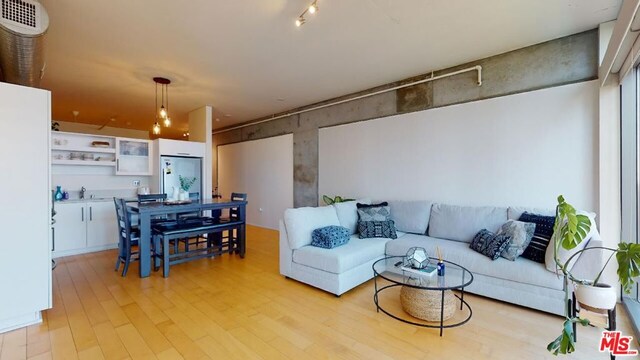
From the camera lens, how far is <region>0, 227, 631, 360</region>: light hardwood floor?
1.95 m

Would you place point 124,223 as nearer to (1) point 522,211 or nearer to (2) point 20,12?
(2) point 20,12

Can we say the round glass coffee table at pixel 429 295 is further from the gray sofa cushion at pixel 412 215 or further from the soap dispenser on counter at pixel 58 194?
the soap dispenser on counter at pixel 58 194

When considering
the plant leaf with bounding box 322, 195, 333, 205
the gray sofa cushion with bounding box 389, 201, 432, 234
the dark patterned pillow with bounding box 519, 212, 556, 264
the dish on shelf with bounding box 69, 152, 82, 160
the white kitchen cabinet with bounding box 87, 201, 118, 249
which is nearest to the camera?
the dark patterned pillow with bounding box 519, 212, 556, 264

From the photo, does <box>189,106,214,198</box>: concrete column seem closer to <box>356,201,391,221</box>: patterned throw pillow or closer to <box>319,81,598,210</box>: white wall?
<box>319,81,598,210</box>: white wall

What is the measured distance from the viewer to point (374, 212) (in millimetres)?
3854

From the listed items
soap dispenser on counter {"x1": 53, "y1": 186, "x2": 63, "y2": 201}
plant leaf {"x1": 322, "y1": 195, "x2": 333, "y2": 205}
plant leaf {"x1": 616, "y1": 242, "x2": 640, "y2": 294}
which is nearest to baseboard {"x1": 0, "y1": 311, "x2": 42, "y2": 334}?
soap dispenser on counter {"x1": 53, "y1": 186, "x2": 63, "y2": 201}

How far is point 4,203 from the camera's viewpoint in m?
2.16

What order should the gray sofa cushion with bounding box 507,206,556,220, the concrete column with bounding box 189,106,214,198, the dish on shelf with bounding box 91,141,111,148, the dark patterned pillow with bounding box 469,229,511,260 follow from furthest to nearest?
the concrete column with bounding box 189,106,214,198 → the dish on shelf with bounding box 91,141,111,148 → the gray sofa cushion with bounding box 507,206,556,220 → the dark patterned pillow with bounding box 469,229,511,260

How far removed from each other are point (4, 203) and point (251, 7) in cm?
253

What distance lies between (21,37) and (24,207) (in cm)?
132

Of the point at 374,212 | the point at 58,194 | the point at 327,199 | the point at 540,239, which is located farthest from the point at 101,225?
the point at 540,239

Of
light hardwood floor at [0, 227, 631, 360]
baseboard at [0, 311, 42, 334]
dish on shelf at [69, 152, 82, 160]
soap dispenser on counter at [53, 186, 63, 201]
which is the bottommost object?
light hardwood floor at [0, 227, 631, 360]

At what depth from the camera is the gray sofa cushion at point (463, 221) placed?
3215 millimetres

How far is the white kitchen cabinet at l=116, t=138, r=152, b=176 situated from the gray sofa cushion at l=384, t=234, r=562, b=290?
4.86 meters
